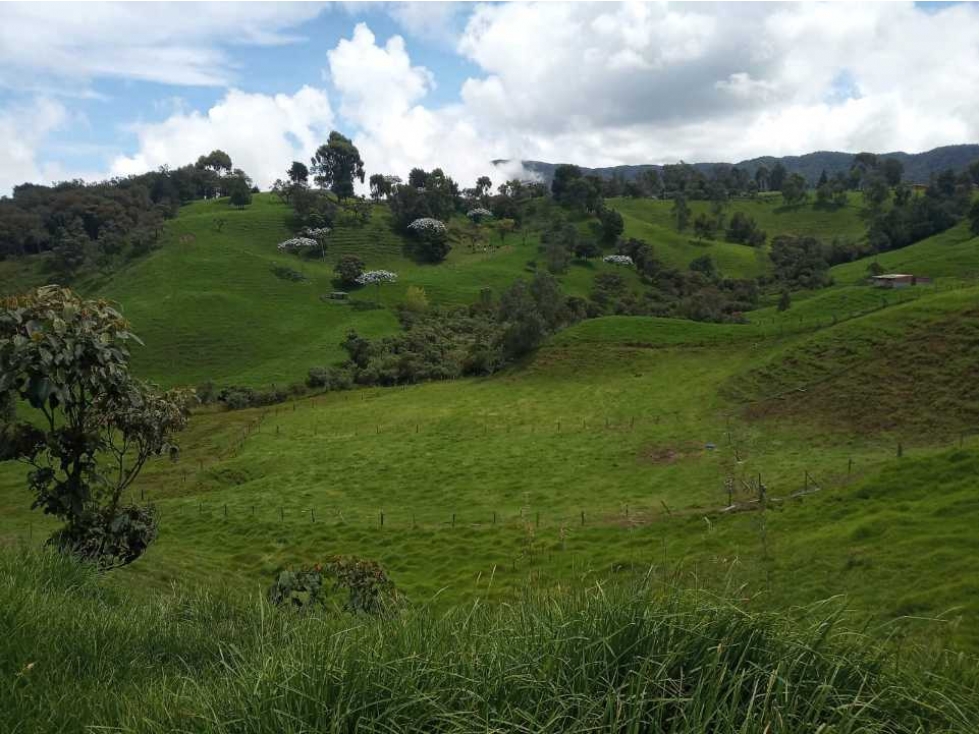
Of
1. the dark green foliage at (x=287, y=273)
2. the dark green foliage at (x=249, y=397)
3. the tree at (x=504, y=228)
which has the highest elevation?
the tree at (x=504, y=228)

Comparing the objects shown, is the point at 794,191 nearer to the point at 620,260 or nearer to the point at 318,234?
the point at 620,260

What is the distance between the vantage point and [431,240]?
113 metres

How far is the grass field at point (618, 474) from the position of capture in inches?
674

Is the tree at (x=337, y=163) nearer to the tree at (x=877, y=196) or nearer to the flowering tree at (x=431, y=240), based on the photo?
the flowering tree at (x=431, y=240)

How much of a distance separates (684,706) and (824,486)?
2334cm

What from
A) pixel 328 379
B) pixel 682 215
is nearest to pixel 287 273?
pixel 328 379

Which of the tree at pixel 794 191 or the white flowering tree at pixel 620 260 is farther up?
the tree at pixel 794 191

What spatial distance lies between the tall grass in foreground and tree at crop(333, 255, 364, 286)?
93.9 meters

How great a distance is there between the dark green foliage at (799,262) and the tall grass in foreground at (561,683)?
90211 mm

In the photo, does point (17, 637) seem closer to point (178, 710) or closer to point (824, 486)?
point (178, 710)

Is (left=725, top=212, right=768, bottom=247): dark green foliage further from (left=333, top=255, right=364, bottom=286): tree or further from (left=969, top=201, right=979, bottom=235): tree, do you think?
(left=333, top=255, right=364, bottom=286): tree

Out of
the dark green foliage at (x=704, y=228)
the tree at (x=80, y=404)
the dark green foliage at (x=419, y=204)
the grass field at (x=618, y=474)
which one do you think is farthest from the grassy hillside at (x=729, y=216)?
the tree at (x=80, y=404)

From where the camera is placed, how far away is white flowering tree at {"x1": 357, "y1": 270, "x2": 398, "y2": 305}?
307 ft


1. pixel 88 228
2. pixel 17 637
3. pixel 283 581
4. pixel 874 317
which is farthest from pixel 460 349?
pixel 88 228
